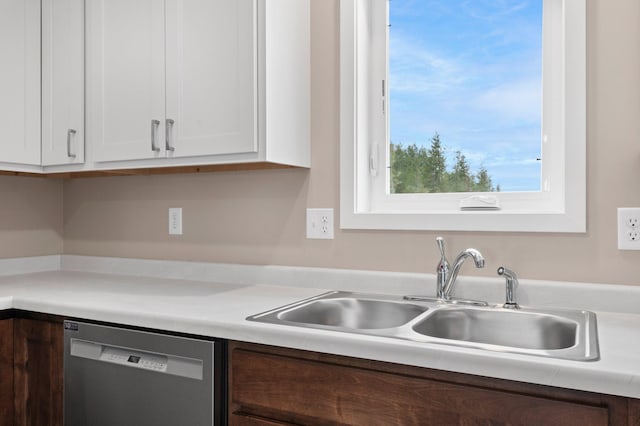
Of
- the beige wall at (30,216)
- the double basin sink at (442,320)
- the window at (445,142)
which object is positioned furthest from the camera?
the beige wall at (30,216)

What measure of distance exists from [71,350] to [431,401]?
43.6 inches

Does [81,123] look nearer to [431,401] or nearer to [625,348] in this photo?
[431,401]

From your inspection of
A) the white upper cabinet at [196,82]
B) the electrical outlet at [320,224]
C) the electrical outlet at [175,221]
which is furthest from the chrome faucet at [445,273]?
the electrical outlet at [175,221]

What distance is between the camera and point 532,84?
1.72 m

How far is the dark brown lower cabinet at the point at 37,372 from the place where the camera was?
1620 mm

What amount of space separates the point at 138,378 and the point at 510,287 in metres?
1.12

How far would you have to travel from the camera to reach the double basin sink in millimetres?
1315

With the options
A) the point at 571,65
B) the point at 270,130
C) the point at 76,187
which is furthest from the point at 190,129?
the point at 571,65

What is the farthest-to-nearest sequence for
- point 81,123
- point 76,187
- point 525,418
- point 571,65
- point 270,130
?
point 76,187 < point 81,123 < point 270,130 < point 571,65 < point 525,418

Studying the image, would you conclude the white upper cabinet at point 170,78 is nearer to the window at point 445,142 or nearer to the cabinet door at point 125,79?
the cabinet door at point 125,79

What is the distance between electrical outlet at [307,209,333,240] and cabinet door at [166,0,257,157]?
1.30 feet

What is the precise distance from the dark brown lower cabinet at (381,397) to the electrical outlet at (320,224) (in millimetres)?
687

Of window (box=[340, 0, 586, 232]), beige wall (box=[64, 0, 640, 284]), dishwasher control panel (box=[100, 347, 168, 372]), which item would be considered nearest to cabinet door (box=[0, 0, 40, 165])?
beige wall (box=[64, 0, 640, 284])

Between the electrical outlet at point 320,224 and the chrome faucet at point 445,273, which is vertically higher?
the electrical outlet at point 320,224
